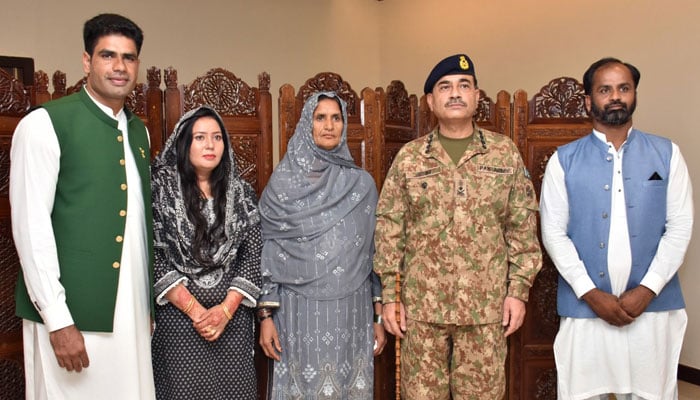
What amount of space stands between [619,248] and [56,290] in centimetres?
212

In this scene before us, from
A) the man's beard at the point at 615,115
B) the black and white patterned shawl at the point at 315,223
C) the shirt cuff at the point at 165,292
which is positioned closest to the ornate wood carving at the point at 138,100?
the black and white patterned shawl at the point at 315,223

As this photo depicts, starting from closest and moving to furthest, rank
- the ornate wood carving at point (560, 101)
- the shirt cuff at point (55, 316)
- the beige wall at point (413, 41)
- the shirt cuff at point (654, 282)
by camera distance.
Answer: the shirt cuff at point (55, 316) → the shirt cuff at point (654, 282) → the ornate wood carving at point (560, 101) → the beige wall at point (413, 41)

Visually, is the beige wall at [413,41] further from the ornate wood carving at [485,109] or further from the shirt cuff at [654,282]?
the shirt cuff at [654,282]

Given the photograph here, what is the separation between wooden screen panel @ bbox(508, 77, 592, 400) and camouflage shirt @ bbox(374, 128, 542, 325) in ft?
2.40

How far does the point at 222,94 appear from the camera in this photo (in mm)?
3010

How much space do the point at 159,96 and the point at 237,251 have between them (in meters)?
0.96

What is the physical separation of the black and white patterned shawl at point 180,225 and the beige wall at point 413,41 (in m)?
2.99

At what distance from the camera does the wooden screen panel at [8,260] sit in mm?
2695

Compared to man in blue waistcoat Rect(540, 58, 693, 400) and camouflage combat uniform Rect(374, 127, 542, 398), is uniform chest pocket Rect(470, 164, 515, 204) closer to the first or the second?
camouflage combat uniform Rect(374, 127, 542, 398)

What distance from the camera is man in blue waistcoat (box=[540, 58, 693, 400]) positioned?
2.49 metres

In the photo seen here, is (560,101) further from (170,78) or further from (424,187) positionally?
(170,78)

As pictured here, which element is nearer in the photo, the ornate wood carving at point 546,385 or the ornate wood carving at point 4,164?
the ornate wood carving at point 4,164

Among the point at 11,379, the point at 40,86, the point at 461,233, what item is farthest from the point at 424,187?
the point at 11,379

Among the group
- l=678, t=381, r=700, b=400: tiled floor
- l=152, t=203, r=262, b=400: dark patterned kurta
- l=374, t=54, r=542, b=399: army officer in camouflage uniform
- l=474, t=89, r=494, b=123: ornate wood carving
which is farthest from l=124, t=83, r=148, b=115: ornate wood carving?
l=678, t=381, r=700, b=400: tiled floor
